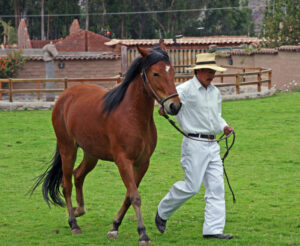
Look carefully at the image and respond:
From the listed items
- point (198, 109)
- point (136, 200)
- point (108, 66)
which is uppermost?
point (198, 109)

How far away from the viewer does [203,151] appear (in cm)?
641

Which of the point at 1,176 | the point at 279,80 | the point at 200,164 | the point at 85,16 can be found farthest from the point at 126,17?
the point at 200,164

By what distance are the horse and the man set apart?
0.38m

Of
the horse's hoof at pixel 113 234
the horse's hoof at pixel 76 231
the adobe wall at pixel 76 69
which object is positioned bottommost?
the adobe wall at pixel 76 69

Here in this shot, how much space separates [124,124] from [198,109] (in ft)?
2.58

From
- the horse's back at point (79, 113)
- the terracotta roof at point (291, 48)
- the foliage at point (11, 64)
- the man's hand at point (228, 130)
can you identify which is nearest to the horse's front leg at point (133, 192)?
the horse's back at point (79, 113)

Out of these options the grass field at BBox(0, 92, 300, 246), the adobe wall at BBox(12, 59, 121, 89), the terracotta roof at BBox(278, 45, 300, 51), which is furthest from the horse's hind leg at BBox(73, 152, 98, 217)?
the adobe wall at BBox(12, 59, 121, 89)

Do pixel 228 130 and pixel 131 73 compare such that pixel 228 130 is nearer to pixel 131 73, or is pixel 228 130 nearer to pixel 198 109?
pixel 198 109

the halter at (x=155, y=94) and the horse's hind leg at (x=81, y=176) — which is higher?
the halter at (x=155, y=94)

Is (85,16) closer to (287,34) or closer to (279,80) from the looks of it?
(287,34)

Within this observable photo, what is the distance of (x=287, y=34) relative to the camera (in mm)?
32156

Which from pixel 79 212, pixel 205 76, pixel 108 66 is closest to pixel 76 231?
pixel 79 212

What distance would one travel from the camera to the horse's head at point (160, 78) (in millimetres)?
5766

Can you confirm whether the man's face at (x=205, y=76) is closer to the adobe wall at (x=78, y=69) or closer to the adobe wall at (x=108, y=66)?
the adobe wall at (x=108, y=66)
